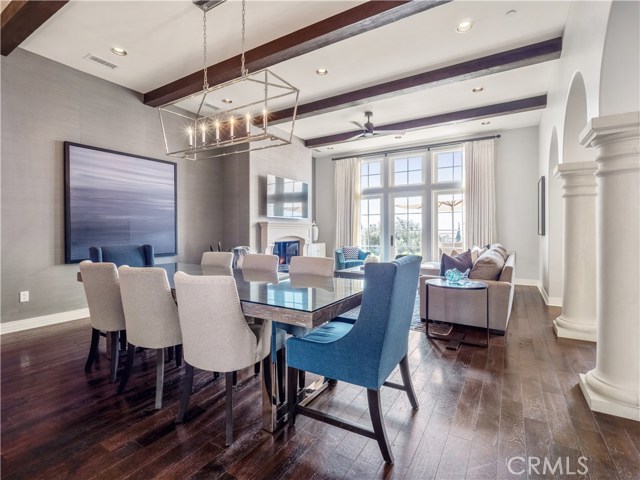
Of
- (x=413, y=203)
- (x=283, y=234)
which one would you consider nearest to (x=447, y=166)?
(x=413, y=203)

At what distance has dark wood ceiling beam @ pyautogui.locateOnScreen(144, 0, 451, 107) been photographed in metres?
2.76

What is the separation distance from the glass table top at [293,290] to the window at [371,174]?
5740 millimetres

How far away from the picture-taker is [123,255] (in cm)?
347

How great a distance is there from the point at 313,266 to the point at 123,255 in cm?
217

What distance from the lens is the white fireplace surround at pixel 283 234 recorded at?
6.15 meters

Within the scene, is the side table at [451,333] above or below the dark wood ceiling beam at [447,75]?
below

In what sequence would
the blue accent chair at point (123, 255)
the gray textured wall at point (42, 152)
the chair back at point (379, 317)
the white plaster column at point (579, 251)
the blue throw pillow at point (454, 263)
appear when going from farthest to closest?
the blue throw pillow at point (454, 263) → the gray textured wall at point (42, 152) → the blue accent chair at point (123, 255) → the white plaster column at point (579, 251) → the chair back at point (379, 317)

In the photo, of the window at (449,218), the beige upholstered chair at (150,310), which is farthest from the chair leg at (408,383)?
the window at (449,218)

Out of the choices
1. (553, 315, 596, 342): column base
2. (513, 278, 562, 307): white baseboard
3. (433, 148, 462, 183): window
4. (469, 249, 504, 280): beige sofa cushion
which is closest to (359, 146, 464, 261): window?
(433, 148, 462, 183): window

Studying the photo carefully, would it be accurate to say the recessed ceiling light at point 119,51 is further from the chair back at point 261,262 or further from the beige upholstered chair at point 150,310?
the beige upholstered chair at point 150,310

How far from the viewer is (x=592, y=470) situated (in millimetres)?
1515

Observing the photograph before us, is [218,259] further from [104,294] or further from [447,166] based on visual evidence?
[447,166]

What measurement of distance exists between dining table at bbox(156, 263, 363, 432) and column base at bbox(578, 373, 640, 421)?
1620 millimetres

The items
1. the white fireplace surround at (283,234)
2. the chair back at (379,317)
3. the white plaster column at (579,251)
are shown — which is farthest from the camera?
the white fireplace surround at (283,234)
